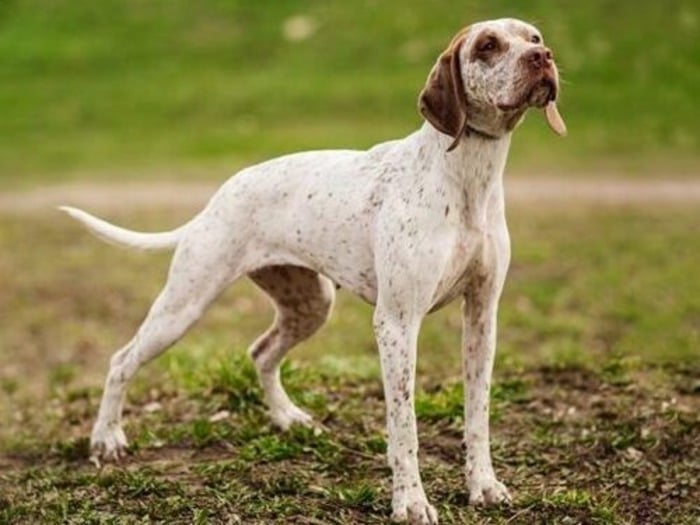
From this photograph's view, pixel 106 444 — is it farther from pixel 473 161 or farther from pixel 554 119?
pixel 554 119

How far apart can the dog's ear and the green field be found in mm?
1599

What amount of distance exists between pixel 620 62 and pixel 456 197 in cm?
1744

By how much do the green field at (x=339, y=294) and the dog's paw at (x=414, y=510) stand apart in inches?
5.5

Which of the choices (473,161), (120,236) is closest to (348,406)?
(120,236)

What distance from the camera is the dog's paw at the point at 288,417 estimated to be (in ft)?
24.0

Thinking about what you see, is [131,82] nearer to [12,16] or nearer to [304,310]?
[12,16]

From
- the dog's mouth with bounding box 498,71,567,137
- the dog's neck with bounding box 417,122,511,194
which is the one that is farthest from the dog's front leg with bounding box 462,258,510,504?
the dog's mouth with bounding box 498,71,567,137

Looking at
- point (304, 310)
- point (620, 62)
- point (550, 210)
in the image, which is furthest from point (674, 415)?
point (620, 62)

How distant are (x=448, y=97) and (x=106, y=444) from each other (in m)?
2.70

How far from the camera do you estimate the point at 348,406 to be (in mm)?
7973

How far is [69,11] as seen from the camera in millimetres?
26625

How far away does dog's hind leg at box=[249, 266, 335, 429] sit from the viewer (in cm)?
705

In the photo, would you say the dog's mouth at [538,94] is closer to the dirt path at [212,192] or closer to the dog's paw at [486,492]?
the dog's paw at [486,492]

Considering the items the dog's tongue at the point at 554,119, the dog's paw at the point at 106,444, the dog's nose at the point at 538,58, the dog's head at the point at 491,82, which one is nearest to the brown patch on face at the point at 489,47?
the dog's head at the point at 491,82
